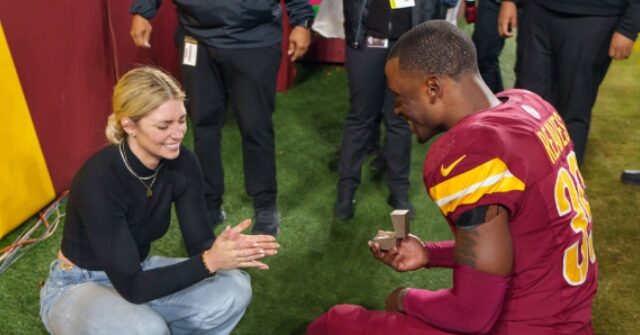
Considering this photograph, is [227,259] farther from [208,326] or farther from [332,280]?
[332,280]

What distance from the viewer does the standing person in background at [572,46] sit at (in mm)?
2982

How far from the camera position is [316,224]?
132 inches

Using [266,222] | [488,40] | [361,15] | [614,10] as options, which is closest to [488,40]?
[488,40]

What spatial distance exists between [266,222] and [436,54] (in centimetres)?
173

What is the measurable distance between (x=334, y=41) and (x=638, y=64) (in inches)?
108

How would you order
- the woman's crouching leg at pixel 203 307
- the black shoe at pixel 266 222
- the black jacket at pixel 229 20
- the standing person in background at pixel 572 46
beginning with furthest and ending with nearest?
the black shoe at pixel 266 222 < the standing person in background at pixel 572 46 < the black jacket at pixel 229 20 < the woman's crouching leg at pixel 203 307

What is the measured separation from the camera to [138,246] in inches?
89.4

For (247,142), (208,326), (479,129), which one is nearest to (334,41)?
(247,142)

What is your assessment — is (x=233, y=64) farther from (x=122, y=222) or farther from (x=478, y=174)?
(x=478, y=174)

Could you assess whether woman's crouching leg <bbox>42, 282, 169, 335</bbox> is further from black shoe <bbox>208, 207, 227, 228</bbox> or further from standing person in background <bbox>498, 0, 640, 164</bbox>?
standing person in background <bbox>498, 0, 640, 164</bbox>

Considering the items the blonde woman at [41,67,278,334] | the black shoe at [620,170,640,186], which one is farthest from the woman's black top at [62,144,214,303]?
the black shoe at [620,170,640,186]

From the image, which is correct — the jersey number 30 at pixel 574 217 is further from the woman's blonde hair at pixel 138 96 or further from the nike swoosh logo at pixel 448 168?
the woman's blonde hair at pixel 138 96

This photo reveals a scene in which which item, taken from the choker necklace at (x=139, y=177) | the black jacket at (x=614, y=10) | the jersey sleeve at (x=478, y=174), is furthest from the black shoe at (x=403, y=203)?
the jersey sleeve at (x=478, y=174)

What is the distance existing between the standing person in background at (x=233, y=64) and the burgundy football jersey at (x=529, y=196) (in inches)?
55.4
